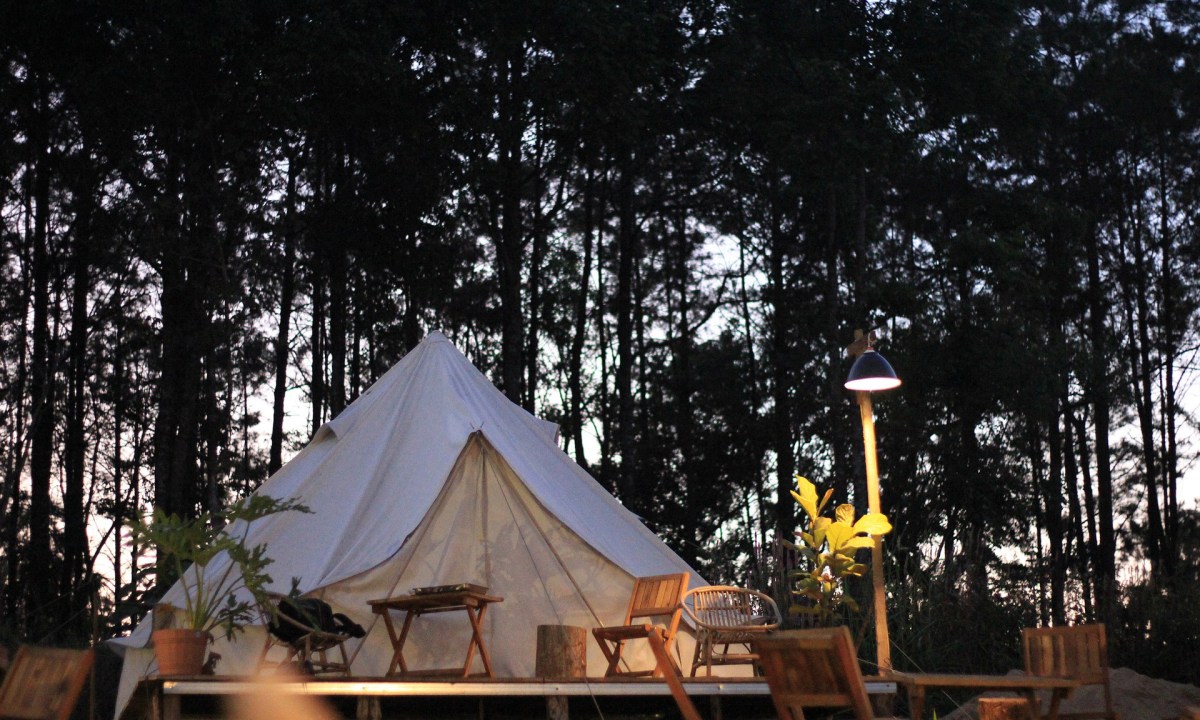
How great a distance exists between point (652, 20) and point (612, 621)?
830cm

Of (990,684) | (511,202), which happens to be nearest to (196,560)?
(990,684)

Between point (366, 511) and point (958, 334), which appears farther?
point (958, 334)

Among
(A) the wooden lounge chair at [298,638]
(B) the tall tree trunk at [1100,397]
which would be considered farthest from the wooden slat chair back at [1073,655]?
(B) the tall tree trunk at [1100,397]

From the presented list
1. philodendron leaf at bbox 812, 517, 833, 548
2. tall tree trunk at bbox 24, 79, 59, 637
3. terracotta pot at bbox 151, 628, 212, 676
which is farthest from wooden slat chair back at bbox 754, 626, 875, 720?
tall tree trunk at bbox 24, 79, 59, 637

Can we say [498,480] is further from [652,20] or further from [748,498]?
[748,498]

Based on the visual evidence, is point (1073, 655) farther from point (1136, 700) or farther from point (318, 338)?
point (318, 338)

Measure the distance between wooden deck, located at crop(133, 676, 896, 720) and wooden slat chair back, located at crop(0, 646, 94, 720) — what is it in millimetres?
749

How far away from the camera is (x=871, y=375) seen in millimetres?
5242

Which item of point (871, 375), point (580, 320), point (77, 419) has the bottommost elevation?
point (871, 375)

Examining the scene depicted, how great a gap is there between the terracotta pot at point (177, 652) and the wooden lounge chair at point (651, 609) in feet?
6.36

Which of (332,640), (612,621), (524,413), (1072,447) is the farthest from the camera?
(1072,447)

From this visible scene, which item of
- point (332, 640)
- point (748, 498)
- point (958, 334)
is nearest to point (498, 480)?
point (332, 640)

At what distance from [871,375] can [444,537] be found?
2638 millimetres

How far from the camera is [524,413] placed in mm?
7840
